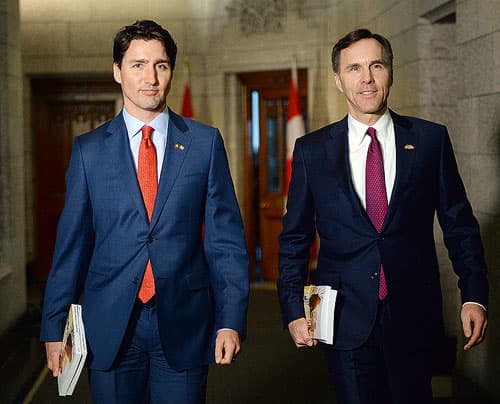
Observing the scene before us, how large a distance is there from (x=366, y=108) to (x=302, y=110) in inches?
257

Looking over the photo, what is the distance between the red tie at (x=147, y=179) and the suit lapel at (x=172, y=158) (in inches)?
1.2

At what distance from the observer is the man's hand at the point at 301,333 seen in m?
2.55

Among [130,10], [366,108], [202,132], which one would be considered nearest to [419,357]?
[366,108]

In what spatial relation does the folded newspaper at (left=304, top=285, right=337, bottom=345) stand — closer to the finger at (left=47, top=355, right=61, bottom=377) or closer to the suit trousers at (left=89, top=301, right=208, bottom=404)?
the suit trousers at (left=89, top=301, right=208, bottom=404)

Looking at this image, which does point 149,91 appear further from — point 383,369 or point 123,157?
point 383,369

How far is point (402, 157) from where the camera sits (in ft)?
8.44

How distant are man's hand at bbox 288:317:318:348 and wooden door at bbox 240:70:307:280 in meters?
6.50

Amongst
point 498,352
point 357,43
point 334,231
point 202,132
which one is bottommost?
point 498,352

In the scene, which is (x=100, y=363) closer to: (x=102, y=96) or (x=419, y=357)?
(x=419, y=357)

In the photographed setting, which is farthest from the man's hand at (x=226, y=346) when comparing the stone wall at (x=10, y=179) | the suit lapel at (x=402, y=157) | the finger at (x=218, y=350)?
the stone wall at (x=10, y=179)

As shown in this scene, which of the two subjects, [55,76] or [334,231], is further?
Result: [55,76]

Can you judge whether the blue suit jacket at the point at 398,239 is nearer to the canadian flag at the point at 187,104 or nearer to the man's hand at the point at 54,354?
the man's hand at the point at 54,354

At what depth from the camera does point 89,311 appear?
248 centimetres

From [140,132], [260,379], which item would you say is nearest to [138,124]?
[140,132]
